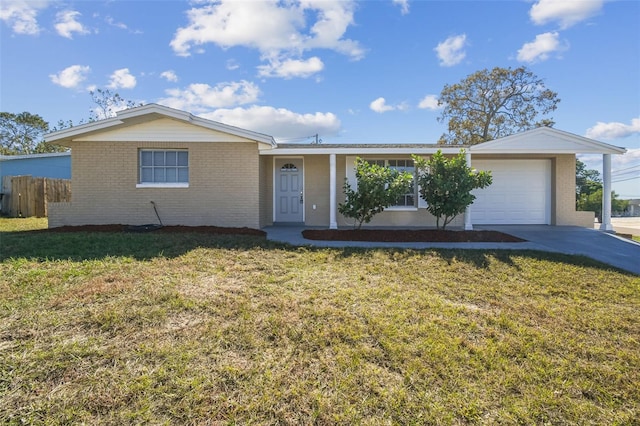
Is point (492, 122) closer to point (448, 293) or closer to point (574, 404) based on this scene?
point (448, 293)

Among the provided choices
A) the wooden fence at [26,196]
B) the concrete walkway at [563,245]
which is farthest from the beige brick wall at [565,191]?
the wooden fence at [26,196]

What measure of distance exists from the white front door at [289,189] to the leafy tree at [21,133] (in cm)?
2944

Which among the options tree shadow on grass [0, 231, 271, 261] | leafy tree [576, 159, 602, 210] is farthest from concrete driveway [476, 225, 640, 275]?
leafy tree [576, 159, 602, 210]

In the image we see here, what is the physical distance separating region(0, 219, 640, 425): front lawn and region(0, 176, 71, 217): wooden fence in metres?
12.7

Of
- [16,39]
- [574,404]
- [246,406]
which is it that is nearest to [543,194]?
[574,404]

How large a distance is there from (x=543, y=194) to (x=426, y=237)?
679cm

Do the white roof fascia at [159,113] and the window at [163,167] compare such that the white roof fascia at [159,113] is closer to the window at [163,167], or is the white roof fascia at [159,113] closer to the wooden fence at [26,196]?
the window at [163,167]

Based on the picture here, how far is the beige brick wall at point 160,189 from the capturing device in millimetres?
10492

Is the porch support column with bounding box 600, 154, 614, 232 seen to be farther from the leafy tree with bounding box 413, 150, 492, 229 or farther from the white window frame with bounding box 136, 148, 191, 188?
the white window frame with bounding box 136, 148, 191, 188

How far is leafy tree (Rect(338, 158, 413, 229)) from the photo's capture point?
923 cm

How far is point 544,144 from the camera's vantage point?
11.2 metres

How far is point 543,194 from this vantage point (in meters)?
12.8

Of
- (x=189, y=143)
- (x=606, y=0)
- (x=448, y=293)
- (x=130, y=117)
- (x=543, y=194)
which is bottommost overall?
(x=448, y=293)

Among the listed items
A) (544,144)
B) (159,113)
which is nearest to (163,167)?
(159,113)
